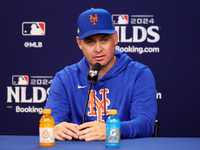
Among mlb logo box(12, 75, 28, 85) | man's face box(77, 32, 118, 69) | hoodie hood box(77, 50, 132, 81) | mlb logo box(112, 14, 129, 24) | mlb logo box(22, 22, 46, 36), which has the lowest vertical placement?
mlb logo box(12, 75, 28, 85)

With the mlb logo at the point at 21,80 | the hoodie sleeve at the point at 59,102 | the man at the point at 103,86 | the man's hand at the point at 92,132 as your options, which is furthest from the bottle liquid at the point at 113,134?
the mlb logo at the point at 21,80

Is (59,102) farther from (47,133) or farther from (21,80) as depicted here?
(21,80)

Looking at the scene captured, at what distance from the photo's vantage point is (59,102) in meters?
2.30

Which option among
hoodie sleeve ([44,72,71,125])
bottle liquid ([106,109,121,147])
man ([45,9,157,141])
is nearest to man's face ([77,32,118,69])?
man ([45,9,157,141])

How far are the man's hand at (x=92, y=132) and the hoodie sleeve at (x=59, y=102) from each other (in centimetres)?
38

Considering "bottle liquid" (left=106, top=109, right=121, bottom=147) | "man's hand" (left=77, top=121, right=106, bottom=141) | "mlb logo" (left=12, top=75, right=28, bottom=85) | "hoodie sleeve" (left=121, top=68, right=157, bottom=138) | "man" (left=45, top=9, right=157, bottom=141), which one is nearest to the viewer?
"bottle liquid" (left=106, top=109, right=121, bottom=147)

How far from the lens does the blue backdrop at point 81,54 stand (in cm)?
330

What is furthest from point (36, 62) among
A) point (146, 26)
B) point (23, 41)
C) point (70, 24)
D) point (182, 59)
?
point (182, 59)

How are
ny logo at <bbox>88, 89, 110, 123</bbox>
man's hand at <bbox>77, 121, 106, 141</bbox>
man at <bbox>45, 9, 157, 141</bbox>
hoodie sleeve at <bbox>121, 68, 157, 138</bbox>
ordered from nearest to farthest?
man's hand at <bbox>77, 121, 106, 141</bbox>
hoodie sleeve at <bbox>121, 68, 157, 138</bbox>
man at <bbox>45, 9, 157, 141</bbox>
ny logo at <bbox>88, 89, 110, 123</bbox>

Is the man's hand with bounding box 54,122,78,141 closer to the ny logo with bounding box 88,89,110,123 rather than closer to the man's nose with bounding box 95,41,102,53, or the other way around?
the ny logo with bounding box 88,89,110,123

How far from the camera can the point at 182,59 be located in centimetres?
330

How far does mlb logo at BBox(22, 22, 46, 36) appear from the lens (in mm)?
3426

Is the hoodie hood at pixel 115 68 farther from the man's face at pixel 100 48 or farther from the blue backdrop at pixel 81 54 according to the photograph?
the blue backdrop at pixel 81 54

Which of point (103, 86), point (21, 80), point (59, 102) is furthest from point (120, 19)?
point (59, 102)
